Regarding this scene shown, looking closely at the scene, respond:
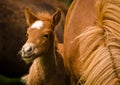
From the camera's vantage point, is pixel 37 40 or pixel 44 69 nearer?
pixel 37 40

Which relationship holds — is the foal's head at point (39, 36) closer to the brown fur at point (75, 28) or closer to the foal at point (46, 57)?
the foal at point (46, 57)

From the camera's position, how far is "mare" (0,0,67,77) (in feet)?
23.5

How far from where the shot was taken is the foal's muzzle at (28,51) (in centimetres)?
429

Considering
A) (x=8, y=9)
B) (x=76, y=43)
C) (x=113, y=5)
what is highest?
(x=113, y=5)

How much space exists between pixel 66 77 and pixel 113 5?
161cm

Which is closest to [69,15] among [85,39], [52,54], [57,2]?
[52,54]

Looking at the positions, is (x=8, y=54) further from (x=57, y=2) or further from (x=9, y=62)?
(x=57, y=2)

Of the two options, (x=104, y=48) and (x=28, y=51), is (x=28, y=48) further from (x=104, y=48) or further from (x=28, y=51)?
(x=104, y=48)

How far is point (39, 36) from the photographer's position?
14.8 feet

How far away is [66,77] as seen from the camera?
15.9ft

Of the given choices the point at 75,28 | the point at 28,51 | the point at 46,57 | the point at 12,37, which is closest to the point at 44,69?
the point at 46,57

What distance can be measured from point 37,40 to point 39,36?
5cm

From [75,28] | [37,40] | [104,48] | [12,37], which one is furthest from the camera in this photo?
[12,37]

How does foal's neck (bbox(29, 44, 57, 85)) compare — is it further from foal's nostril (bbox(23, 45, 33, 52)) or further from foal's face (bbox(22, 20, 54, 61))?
foal's nostril (bbox(23, 45, 33, 52))
